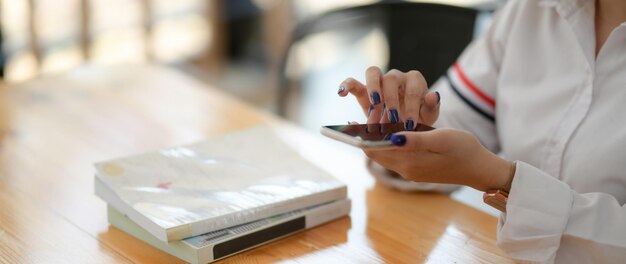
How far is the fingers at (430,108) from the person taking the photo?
1004 millimetres

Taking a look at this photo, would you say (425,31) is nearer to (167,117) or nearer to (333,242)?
(167,117)

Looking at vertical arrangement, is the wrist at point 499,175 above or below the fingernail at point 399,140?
below

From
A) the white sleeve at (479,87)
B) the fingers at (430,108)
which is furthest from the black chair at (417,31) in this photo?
the fingers at (430,108)

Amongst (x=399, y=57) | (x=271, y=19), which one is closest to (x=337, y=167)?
(x=399, y=57)

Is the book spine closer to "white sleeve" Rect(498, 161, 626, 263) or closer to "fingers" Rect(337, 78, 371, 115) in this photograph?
"fingers" Rect(337, 78, 371, 115)

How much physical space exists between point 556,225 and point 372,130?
9.7 inches

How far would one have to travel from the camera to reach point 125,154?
124cm

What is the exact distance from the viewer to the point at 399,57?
5.44 feet

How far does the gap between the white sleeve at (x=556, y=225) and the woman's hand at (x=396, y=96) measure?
16 cm

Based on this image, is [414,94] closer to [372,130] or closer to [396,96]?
[396,96]

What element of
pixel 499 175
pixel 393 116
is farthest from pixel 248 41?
pixel 499 175

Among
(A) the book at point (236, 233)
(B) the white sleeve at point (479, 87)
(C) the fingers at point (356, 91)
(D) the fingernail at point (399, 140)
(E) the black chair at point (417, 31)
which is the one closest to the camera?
(D) the fingernail at point (399, 140)

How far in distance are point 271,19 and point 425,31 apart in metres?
1.64

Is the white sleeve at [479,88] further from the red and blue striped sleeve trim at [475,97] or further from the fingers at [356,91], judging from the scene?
the fingers at [356,91]
